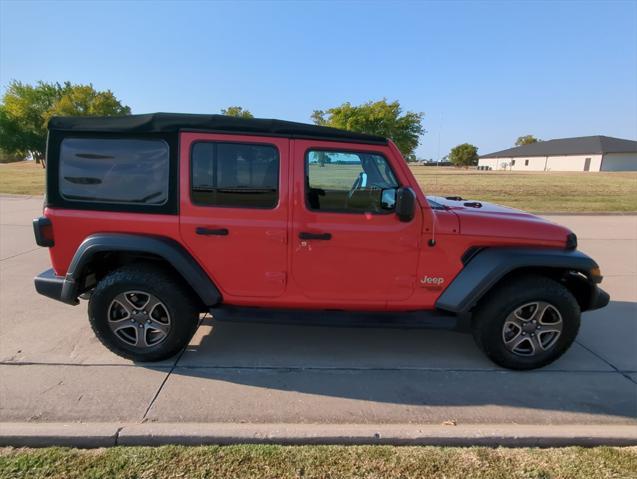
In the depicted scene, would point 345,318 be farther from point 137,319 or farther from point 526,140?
point 526,140

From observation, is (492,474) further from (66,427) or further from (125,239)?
(125,239)

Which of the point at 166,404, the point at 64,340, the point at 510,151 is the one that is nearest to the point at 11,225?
the point at 64,340

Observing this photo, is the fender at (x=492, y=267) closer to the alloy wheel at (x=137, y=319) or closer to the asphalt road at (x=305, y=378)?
the asphalt road at (x=305, y=378)

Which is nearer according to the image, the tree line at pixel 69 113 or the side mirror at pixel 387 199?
Result: the side mirror at pixel 387 199

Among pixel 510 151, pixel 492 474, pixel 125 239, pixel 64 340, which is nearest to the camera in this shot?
pixel 492 474

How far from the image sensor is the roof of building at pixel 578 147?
75062 millimetres

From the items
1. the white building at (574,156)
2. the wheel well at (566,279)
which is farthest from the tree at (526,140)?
the wheel well at (566,279)

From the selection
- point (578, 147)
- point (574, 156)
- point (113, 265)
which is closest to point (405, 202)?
point (113, 265)

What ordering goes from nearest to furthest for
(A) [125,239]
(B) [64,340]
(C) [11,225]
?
(A) [125,239], (B) [64,340], (C) [11,225]

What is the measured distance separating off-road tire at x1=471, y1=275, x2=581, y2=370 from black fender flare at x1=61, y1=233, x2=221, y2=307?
88.3 inches

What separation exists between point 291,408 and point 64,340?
232 centimetres

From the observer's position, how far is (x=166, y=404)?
8.86 ft

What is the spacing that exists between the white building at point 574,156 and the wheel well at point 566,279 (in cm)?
8646

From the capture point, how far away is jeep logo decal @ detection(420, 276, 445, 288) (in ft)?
10.3
